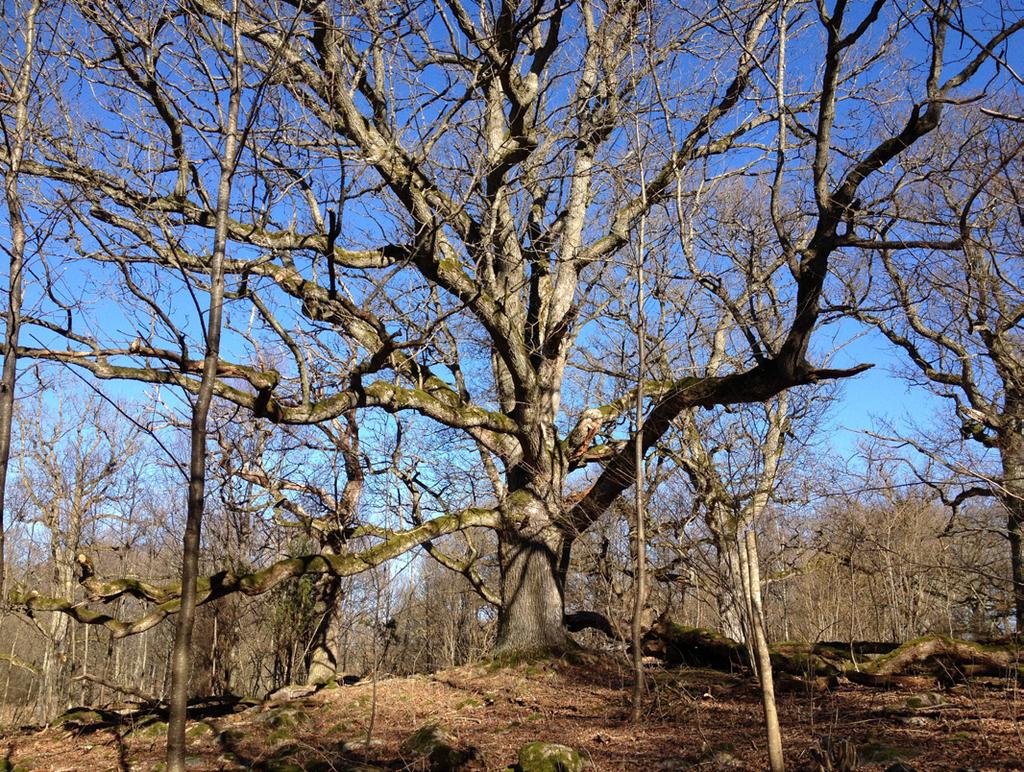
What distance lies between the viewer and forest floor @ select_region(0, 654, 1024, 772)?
16.5 feet

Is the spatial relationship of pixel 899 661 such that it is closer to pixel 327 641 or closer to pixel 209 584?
pixel 209 584

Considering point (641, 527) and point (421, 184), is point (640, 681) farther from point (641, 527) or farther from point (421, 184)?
point (421, 184)

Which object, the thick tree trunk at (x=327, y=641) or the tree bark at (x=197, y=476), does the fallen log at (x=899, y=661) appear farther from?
the thick tree trunk at (x=327, y=641)

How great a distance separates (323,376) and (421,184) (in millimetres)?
2489

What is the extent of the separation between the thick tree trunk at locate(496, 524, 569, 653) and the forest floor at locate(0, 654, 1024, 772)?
0.32 meters

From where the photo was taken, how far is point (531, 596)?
888cm

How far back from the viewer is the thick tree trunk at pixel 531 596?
880cm

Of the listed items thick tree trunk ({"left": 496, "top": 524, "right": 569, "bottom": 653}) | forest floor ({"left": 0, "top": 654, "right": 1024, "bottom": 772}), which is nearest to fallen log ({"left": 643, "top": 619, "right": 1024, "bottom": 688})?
forest floor ({"left": 0, "top": 654, "right": 1024, "bottom": 772})

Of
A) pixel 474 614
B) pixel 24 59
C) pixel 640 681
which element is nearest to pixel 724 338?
pixel 640 681

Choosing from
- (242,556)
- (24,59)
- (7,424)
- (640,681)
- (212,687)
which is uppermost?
(24,59)

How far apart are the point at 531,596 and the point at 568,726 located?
7.78 ft

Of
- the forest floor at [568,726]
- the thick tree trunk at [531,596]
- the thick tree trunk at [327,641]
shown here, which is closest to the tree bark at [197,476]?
the forest floor at [568,726]

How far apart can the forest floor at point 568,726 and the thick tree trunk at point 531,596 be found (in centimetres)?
32

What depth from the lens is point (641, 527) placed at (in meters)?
6.81
